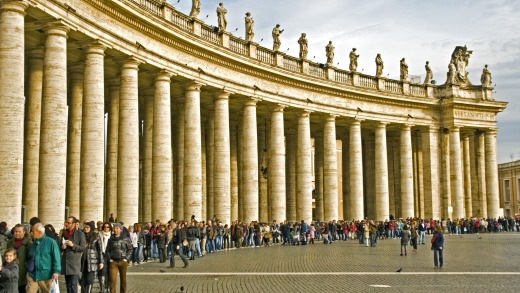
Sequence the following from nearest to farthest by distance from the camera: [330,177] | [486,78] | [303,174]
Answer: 1. [303,174]
2. [330,177]
3. [486,78]

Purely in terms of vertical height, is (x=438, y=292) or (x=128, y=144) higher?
(x=128, y=144)

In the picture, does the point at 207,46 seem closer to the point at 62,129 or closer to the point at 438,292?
the point at 62,129

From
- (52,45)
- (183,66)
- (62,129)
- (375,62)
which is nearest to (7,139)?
(62,129)

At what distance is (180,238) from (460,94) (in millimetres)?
41622

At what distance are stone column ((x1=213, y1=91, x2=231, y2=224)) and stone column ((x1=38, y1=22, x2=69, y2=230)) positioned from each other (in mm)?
15164

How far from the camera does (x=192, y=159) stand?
36.6 meters

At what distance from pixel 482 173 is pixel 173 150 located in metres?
32.1

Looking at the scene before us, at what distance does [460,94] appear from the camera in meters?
60.3

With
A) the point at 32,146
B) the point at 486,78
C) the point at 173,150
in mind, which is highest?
the point at 486,78

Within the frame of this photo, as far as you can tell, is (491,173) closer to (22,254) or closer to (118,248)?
(118,248)

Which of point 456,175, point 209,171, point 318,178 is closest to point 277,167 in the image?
point 209,171

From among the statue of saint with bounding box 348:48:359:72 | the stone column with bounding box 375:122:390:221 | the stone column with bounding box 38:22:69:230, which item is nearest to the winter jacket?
the stone column with bounding box 38:22:69:230

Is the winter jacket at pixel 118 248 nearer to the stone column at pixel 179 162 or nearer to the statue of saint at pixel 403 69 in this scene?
the stone column at pixel 179 162

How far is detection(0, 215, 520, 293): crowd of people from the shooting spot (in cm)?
1209
